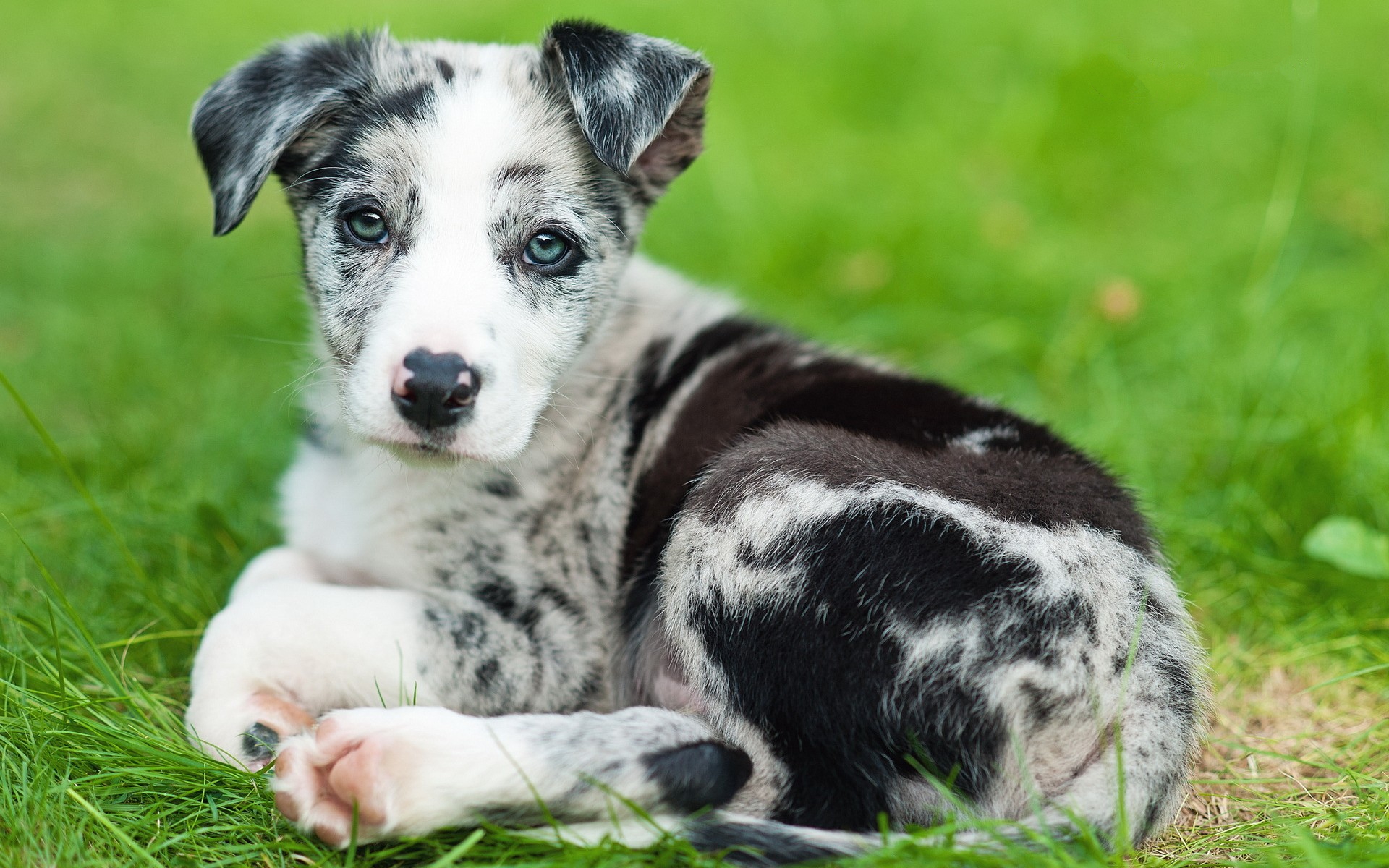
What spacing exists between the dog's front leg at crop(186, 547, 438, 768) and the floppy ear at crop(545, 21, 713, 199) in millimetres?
1554

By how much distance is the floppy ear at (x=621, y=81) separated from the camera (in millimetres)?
3395

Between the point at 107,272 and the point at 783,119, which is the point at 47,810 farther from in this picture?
the point at 783,119

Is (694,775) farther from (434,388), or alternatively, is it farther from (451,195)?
(451,195)

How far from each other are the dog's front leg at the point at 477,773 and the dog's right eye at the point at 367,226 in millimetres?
1431

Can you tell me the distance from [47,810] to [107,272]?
16.5 ft

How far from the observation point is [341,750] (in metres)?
2.78

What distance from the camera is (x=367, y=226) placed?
3467mm

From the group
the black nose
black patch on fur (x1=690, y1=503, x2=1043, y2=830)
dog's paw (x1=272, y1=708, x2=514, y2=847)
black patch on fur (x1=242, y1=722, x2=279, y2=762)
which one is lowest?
black patch on fur (x1=242, y1=722, x2=279, y2=762)

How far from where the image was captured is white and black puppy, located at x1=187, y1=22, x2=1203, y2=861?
2836 millimetres

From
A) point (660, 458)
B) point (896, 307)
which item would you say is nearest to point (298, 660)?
point (660, 458)

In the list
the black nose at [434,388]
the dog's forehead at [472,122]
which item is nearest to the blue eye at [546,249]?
the dog's forehead at [472,122]

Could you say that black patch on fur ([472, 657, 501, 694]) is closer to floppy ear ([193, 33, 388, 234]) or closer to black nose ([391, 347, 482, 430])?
black nose ([391, 347, 482, 430])

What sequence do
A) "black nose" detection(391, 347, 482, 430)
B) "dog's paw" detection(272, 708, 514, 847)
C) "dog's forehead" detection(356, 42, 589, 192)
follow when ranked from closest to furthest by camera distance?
1. "dog's paw" detection(272, 708, 514, 847)
2. "black nose" detection(391, 347, 482, 430)
3. "dog's forehead" detection(356, 42, 589, 192)

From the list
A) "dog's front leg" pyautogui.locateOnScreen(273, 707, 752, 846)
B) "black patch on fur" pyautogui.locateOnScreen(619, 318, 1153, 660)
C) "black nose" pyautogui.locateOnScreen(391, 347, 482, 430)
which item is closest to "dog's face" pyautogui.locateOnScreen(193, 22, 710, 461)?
"black nose" pyautogui.locateOnScreen(391, 347, 482, 430)
